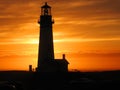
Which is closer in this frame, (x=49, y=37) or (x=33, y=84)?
(x=33, y=84)

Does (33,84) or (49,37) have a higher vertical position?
(49,37)

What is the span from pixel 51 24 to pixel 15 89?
24404 millimetres

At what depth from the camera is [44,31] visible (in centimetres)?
6272

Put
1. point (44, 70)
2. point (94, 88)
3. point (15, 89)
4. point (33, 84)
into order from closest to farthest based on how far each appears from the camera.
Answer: point (15, 89), point (94, 88), point (33, 84), point (44, 70)

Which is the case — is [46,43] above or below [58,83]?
above

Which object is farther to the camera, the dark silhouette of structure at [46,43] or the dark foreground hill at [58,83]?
the dark silhouette of structure at [46,43]

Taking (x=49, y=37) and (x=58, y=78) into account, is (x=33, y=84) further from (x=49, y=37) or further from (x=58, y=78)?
(x=49, y=37)

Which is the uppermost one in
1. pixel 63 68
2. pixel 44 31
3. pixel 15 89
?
pixel 44 31

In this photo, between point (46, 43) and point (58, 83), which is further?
point (46, 43)

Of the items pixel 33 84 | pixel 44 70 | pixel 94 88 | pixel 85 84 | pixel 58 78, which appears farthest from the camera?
pixel 44 70

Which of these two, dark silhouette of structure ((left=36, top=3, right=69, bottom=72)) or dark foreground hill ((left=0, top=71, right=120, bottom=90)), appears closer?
dark foreground hill ((left=0, top=71, right=120, bottom=90))

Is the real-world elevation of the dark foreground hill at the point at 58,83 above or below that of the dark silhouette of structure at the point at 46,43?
below

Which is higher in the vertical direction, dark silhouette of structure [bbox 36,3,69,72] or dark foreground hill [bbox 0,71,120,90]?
dark silhouette of structure [bbox 36,3,69,72]

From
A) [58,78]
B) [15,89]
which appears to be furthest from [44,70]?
[15,89]
